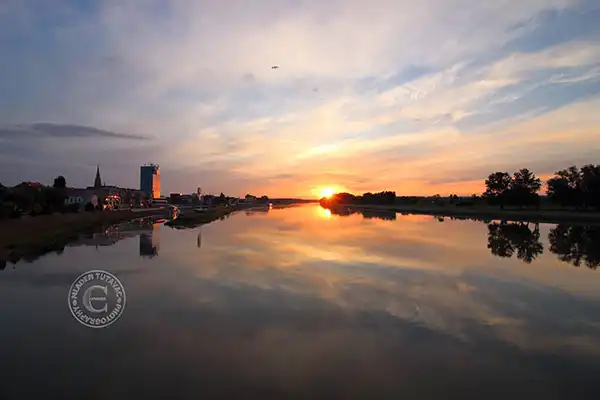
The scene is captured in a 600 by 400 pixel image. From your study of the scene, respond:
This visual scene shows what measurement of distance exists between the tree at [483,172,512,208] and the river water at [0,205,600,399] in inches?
3545

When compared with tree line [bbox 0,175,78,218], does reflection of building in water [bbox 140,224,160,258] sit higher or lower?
lower

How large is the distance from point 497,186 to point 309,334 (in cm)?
10999

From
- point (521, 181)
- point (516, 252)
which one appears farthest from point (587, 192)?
point (516, 252)

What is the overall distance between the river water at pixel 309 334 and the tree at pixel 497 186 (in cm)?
9005

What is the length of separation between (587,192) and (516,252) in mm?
62092

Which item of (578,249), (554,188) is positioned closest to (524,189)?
(554,188)

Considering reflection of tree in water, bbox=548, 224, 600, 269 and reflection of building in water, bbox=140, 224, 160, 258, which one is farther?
reflection of building in water, bbox=140, 224, 160, 258

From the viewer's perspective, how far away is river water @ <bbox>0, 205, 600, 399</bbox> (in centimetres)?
944

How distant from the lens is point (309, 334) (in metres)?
12.6

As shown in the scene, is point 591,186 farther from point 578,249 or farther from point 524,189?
point 578,249

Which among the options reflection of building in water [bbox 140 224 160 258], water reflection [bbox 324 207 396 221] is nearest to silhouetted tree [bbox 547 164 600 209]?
water reflection [bbox 324 207 396 221]

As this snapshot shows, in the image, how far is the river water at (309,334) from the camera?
9438 millimetres

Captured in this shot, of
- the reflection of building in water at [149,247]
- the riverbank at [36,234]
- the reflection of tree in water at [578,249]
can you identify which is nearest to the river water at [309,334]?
the reflection of tree in water at [578,249]

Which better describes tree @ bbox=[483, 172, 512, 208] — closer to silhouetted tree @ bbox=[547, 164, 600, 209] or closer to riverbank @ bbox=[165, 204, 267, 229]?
silhouetted tree @ bbox=[547, 164, 600, 209]
